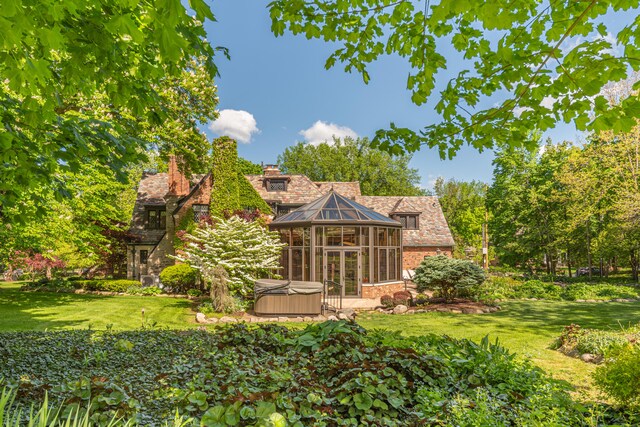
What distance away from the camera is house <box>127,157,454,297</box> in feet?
52.8

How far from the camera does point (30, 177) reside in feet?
13.3

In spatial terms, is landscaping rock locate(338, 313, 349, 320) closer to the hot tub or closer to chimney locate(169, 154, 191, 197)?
the hot tub

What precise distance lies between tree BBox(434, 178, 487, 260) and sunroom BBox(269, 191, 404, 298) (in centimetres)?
1244

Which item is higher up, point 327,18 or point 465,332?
point 327,18

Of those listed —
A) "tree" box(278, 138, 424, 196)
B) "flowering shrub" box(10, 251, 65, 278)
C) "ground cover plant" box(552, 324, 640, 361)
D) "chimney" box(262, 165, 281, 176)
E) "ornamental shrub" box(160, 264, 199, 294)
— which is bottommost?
"ground cover plant" box(552, 324, 640, 361)

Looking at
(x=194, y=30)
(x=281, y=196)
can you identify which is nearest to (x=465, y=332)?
(x=194, y=30)

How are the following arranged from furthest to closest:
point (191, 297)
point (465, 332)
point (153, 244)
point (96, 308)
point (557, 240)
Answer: point (557, 240) → point (153, 244) → point (191, 297) → point (96, 308) → point (465, 332)

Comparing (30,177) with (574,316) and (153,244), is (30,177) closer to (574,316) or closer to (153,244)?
(574,316)

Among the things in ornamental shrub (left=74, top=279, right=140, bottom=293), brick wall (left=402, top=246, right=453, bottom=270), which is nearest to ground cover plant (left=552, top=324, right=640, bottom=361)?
brick wall (left=402, top=246, right=453, bottom=270)

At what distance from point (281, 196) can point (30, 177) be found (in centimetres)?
1894

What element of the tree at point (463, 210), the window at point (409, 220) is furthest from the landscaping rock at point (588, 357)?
the tree at point (463, 210)

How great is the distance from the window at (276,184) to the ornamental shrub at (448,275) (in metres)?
11.1

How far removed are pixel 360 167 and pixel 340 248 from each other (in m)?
28.5

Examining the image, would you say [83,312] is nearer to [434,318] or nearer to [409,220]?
[434,318]
